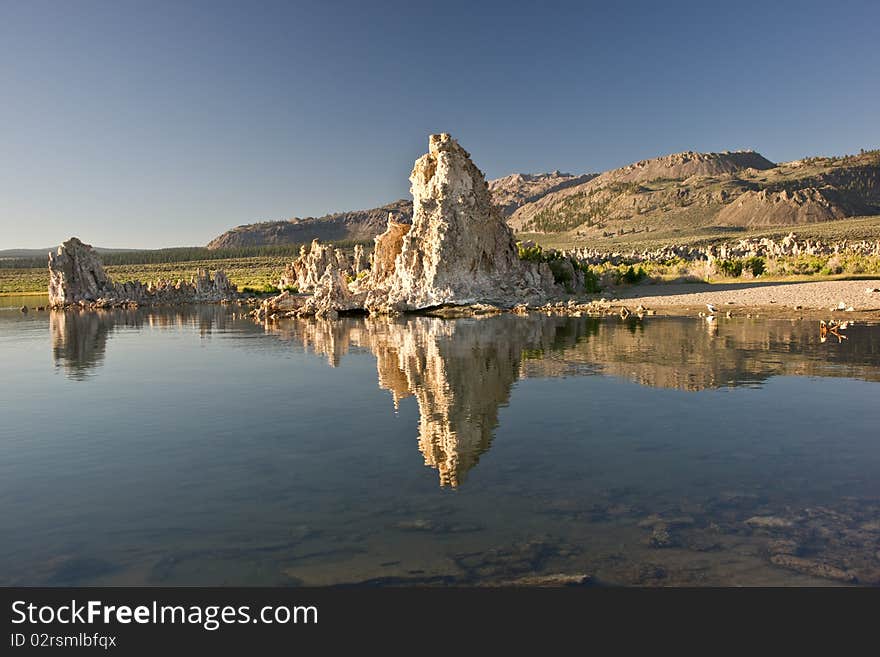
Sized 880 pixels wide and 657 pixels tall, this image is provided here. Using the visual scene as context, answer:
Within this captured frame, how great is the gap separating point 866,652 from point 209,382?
1988cm

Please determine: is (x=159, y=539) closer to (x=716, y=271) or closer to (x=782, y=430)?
(x=782, y=430)

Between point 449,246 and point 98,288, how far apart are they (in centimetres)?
5146

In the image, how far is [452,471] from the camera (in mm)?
11219

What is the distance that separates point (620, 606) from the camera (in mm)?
6863

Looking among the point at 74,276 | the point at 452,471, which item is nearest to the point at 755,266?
the point at 452,471

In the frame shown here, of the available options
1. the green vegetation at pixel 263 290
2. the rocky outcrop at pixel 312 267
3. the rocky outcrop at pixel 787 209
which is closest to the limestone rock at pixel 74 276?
the green vegetation at pixel 263 290

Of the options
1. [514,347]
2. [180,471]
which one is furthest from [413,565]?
[514,347]

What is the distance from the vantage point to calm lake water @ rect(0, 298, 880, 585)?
787 centimetres

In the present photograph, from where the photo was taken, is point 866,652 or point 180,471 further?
point 180,471

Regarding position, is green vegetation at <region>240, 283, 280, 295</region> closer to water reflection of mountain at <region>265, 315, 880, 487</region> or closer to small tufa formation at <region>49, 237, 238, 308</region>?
small tufa formation at <region>49, 237, 238, 308</region>

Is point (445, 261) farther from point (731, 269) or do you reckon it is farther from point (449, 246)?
point (731, 269)

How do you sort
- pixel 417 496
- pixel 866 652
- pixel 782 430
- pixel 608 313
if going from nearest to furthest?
pixel 866 652 → pixel 417 496 → pixel 782 430 → pixel 608 313

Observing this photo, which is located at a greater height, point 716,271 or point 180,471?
point 716,271

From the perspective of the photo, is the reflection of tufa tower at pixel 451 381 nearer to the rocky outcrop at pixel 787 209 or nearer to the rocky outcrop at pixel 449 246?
the rocky outcrop at pixel 449 246
